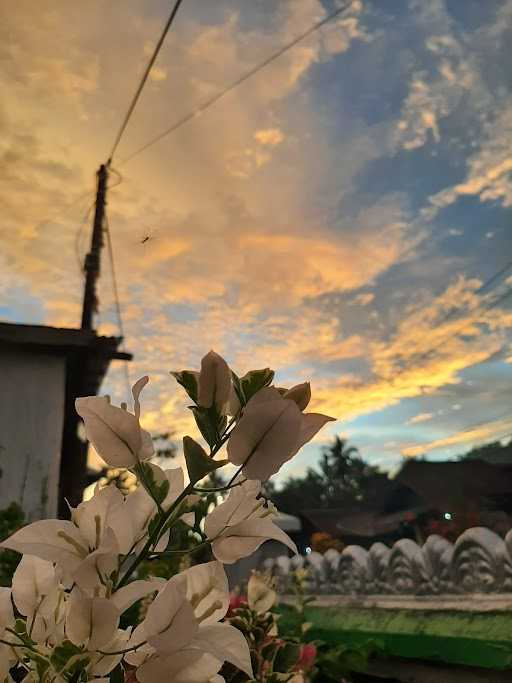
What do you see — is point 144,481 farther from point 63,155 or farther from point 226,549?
point 63,155

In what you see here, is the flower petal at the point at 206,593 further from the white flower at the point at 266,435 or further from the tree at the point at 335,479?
the tree at the point at 335,479

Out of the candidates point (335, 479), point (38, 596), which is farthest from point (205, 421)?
point (335, 479)

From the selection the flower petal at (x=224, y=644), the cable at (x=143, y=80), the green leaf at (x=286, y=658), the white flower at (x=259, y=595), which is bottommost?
the green leaf at (x=286, y=658)

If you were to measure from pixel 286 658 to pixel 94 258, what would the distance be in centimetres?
705

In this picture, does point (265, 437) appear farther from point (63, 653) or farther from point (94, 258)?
point (94, 258)

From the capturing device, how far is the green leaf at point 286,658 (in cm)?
138

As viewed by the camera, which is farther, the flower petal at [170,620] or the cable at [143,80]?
the cable at [143,80]

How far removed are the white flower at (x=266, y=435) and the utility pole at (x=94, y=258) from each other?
22.4 feet

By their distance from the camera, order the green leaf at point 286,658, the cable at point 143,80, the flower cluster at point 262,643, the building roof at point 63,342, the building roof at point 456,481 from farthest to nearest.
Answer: the building roof at point 456,481
the building roof at point 63,342
the cable at point 143,80
the green leaf at point 286,658
the flower cluster at point 262,643

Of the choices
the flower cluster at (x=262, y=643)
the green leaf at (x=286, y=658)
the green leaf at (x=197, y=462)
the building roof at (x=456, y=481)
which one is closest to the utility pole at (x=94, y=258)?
the building roof at (x=456, y=481)

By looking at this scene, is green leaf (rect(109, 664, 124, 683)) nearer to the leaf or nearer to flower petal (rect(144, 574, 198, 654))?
flower petal (rect(144, 574, 198, 654))

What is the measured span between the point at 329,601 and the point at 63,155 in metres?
2.91

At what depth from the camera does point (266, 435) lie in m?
0.60

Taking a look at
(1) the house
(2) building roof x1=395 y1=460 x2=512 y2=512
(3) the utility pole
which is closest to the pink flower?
(1) the house
